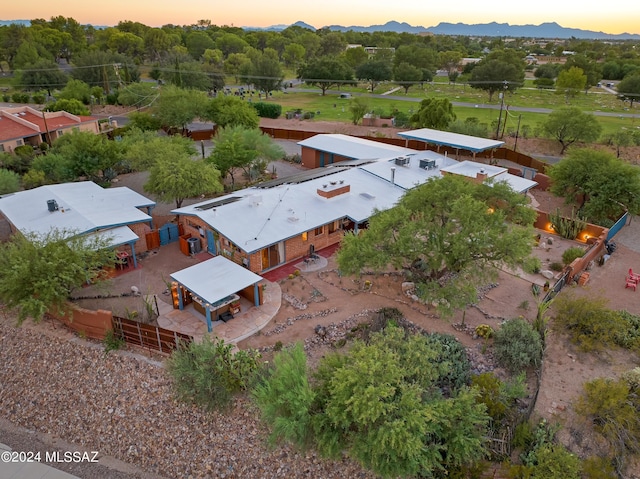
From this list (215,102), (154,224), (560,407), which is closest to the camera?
(560,407)

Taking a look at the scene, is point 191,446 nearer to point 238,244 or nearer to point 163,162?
point 238,244

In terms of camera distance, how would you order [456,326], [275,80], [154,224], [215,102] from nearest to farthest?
[456,326] → [154,224] → [215,102] → [275,80]

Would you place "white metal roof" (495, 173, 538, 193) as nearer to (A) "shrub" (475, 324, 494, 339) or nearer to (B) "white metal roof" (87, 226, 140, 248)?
(A) "shrub" (475, 324, 494, 339)

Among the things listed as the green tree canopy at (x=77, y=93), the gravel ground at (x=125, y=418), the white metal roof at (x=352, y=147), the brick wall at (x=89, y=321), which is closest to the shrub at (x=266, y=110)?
the white metal roof at (x=352, y=147)

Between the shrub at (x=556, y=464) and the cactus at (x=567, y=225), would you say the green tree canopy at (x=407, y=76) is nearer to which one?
the cactus at (x=567, y=225)

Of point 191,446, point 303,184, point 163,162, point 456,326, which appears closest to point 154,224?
point 163,162
